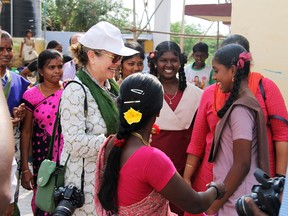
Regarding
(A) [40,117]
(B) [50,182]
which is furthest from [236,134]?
(A) [40,117]

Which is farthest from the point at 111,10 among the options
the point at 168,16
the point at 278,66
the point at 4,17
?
the point at 278,66

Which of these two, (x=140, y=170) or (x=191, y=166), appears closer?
(x=140, y=170)

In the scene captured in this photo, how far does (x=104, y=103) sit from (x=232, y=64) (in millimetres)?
823

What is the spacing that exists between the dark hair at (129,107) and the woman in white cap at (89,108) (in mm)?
485

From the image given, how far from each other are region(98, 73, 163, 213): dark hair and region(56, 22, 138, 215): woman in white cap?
48 cm

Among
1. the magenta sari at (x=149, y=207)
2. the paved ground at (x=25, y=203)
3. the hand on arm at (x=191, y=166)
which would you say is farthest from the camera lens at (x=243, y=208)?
the paved ground at (x=25, y=203)

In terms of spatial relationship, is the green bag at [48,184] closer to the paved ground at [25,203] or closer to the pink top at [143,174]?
the pink top at [143,174]

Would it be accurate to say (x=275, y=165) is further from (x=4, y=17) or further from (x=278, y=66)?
(x=4, y=17)

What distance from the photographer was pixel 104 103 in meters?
3.13

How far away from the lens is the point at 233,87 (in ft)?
10.1

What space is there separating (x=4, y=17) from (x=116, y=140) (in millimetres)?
17412

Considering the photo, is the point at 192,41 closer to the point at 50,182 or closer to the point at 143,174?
the point at 50,182

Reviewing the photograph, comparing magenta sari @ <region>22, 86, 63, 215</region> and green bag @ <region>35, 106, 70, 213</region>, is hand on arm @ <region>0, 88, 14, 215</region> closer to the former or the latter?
green bag @ <region>35, 106, 70, 213</region>

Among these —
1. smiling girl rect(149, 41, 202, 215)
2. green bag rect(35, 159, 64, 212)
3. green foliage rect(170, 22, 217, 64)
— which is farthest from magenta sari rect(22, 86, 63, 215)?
green foliage rect(170, 22, 217, 64)
